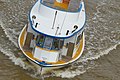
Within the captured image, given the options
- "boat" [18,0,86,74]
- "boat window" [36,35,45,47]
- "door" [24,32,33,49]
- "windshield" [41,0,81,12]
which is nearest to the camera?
"boat" [18,0,86,74]

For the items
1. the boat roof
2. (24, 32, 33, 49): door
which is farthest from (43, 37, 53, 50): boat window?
(24, 32, 33, 49): door

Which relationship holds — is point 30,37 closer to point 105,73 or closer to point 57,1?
point 57,1

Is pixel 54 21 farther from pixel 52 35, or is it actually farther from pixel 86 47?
pixel 86 47

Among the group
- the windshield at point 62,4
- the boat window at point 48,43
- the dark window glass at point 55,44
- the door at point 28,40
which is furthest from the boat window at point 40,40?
the windshield at point 62,4

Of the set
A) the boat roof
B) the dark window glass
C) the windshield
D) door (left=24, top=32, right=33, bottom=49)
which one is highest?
the windshield

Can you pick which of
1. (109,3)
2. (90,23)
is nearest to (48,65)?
(90,23)

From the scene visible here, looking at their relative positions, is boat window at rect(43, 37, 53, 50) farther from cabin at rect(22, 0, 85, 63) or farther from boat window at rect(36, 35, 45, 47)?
boat window at rect(36, 35, 45, 47)

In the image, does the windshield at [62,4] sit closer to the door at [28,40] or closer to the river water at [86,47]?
the door at [28,40]

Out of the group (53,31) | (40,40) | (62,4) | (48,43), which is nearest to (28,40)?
(40,40)
